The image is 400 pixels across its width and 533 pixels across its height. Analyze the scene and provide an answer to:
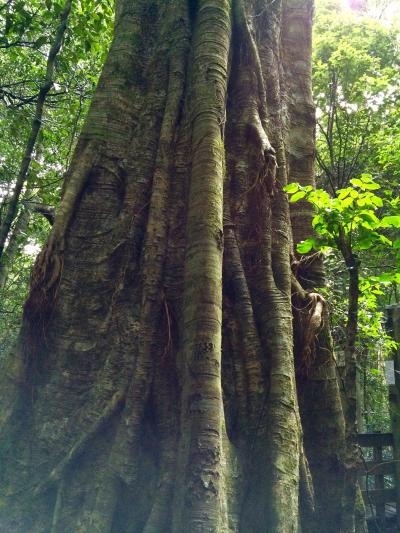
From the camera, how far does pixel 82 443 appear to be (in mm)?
3006

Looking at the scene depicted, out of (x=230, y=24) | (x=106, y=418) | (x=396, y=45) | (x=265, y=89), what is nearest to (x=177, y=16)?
(x=230, y=24)

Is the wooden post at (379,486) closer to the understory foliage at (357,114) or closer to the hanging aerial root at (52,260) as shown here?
the understory foliage at (357,114)

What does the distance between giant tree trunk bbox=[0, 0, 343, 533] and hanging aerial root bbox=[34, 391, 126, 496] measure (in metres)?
0.01

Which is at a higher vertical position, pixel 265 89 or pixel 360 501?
pixel 265 89

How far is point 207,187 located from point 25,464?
2.27 meters

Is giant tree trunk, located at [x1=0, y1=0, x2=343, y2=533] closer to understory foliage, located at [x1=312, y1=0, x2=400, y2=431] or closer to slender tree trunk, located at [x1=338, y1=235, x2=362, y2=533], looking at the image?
slender tree trunk, located at [x1=338, y1=235, x2=362, y2=533]

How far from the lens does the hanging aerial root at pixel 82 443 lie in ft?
9.65

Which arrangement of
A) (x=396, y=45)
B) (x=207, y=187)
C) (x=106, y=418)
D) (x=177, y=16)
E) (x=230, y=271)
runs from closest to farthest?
Answer: (x=106, y=418) → (x=207, y=187) → (x=230, y=271) → (x=177, y=16) → (x=396, y=45)

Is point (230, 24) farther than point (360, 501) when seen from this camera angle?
Yes

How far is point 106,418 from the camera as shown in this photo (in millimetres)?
3061

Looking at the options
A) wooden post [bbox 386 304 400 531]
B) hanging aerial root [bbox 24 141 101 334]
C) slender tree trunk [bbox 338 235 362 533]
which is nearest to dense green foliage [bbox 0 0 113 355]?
hanging aerial root [bbox 24 141 101 334]

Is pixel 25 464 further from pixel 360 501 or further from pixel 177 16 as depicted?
pixel 177 16

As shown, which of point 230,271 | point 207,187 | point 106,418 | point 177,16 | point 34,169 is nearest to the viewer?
point 106,418

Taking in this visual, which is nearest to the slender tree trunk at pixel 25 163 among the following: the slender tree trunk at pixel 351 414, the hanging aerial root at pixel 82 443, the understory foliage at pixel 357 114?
the hanging aerial root at pixel 82 443
